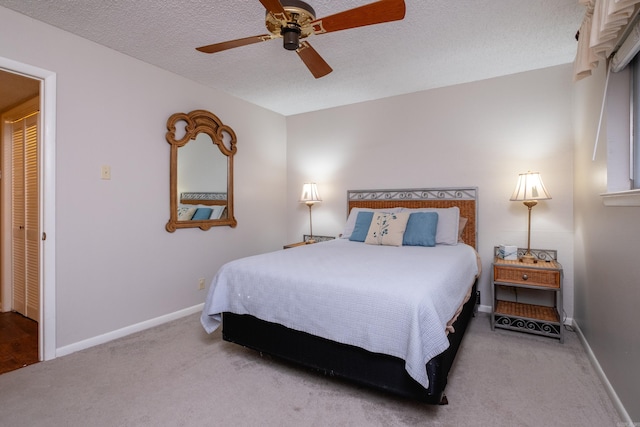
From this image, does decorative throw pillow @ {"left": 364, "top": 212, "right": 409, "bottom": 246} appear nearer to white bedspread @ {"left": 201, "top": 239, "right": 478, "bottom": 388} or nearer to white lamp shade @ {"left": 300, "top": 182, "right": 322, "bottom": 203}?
white bedspread @ {"left": 201, "top": 239, "right": 478, "bottom": 388}

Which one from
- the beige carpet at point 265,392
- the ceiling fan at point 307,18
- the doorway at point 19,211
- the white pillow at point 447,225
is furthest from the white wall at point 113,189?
the white pillow at point 447,225

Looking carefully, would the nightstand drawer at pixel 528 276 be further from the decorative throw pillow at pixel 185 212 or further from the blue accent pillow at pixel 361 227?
the decorative throw pillow at pixel 185 212

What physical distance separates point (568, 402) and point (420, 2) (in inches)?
101

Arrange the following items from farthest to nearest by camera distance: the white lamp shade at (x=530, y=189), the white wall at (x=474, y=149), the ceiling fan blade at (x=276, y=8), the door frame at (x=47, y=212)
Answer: the white wall at (x=474, y=149) < the white lamp shade at (x=530, y=189) < the door frame at (x=47, y=212) < the ceiling fan blade at (x=276, y=8)

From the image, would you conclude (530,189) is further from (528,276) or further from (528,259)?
(528,276)

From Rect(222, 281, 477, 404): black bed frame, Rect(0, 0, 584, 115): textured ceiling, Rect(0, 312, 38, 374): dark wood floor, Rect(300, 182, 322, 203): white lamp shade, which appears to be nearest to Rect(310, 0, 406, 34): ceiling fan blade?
Rect(0, 0, 584, 115): textured ceiling

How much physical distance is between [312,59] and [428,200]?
7.17ft

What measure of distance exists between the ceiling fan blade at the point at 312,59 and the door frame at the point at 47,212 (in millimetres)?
1867

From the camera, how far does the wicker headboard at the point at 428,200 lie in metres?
3.33

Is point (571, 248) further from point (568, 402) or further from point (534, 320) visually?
point (568, 402)

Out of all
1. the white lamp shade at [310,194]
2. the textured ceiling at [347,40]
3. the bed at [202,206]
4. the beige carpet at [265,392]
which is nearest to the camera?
the beige carpet at [265,392]

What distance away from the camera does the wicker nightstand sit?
260 centimetres

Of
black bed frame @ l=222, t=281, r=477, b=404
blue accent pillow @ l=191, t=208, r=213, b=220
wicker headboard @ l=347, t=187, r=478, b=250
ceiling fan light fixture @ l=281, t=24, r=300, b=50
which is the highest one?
ceiling fan light fixture @ l=281, t=24, r=300, b=50

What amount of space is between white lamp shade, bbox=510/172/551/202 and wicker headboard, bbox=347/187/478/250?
480 millimetres
